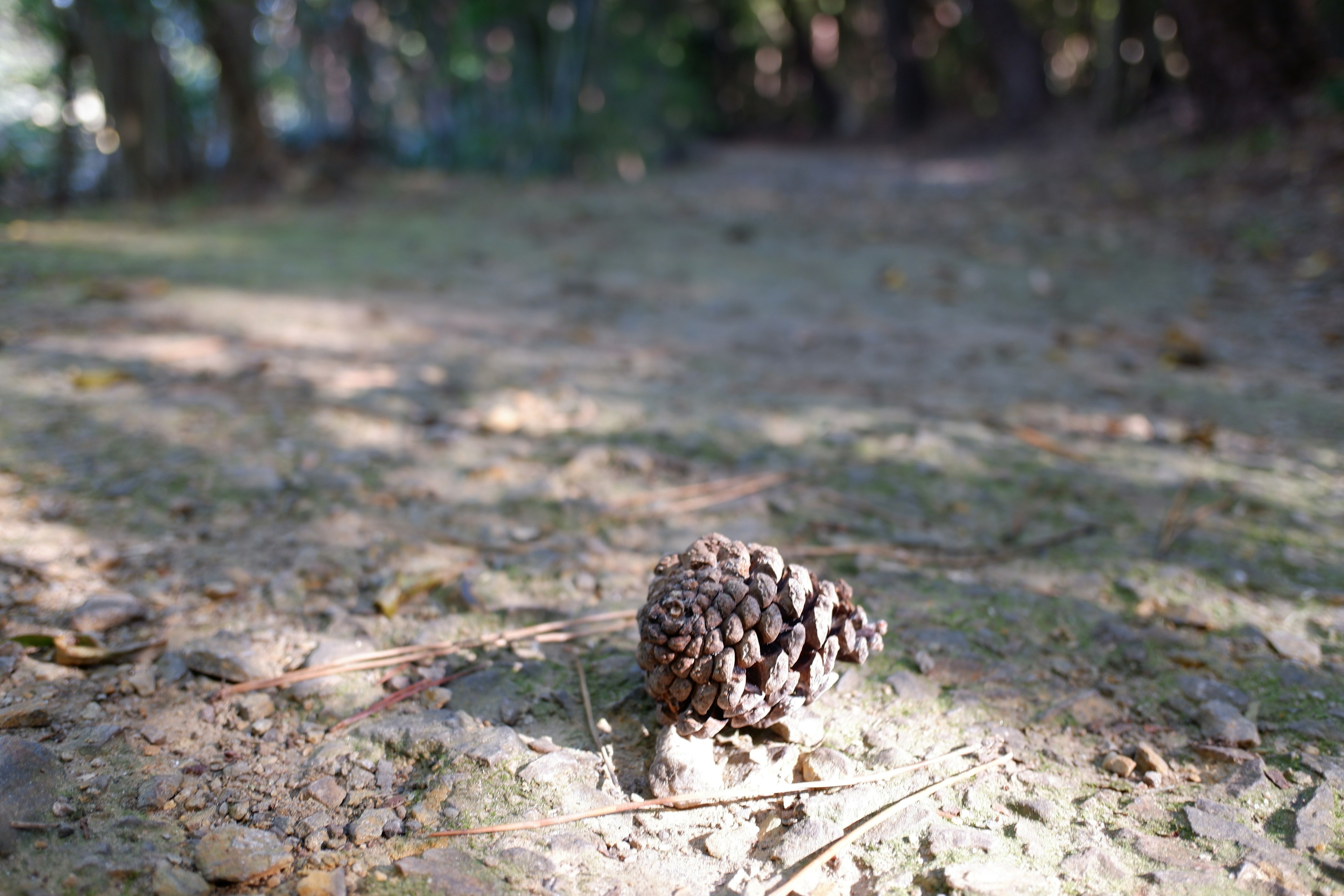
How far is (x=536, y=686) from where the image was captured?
4.49ft

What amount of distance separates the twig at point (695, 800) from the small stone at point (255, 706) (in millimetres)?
363

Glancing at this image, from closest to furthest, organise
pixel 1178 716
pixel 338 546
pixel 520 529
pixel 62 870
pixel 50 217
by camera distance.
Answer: pixel 62 870 → pixel 1178 716 → pixel 338 546 → pixel 520 529 → pixel 50 217

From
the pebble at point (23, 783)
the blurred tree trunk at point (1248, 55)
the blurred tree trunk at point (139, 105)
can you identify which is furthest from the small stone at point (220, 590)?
the blurred tree trunk at point (1248, 55)

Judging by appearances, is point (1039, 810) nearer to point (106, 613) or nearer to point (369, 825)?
point (369, 825)

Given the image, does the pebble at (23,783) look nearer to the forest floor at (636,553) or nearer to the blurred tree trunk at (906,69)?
the forest floor at (636,553)

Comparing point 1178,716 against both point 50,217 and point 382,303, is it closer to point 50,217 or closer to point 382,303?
point 382,303

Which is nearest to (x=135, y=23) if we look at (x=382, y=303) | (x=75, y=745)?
(x=382, y=303)

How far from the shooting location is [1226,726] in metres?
1.28

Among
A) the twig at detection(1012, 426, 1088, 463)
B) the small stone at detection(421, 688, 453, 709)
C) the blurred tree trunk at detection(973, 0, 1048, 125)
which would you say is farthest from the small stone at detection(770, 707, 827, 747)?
the blurred tree trunk at detection(973, 0, 1048, 125)

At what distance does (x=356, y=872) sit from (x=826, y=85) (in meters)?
21.6

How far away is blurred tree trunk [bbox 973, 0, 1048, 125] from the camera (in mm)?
11430

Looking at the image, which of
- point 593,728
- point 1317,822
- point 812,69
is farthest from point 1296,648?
point 812,69

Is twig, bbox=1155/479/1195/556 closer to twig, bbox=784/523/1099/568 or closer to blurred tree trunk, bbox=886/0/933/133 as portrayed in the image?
twig, bbox=784/523/1099/568

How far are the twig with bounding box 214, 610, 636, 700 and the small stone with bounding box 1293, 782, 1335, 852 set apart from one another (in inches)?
38.1
